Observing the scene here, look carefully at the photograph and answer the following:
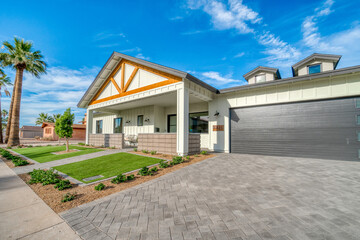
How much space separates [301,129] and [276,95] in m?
2.23

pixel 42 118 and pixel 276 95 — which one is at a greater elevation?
pixel 42 118

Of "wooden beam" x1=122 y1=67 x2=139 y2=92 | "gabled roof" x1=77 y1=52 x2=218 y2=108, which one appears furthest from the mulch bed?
"wooden beam" x1=122 y1=67 x2=139 y2=92

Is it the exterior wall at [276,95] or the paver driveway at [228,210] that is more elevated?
the exterior wall at [276,95]

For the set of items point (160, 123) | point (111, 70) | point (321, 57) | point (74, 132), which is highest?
point (111, 70)

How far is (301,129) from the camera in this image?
25.7 ft

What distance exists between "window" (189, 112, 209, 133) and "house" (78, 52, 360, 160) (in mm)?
78

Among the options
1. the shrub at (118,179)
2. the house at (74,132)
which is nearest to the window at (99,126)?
the house at (74,132)

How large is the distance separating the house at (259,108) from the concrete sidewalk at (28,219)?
18.0ft

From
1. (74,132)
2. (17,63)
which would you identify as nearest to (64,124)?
(17,63)

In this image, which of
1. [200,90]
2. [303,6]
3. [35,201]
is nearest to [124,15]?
[200,90]

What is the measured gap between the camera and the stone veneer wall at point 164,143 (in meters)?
8.21

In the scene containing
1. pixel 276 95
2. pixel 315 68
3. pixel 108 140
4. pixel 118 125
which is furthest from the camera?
pixel 118 125

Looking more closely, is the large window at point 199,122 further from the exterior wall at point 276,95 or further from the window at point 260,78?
the window at point 260,78

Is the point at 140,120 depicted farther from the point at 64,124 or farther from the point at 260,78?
the point at 260,78
